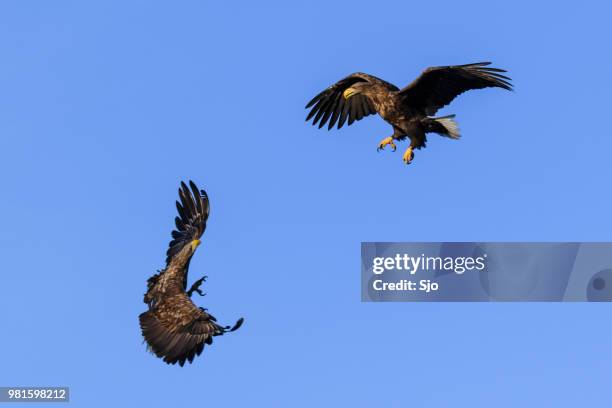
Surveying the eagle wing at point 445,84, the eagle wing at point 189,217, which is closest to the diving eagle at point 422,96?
the eagle wing at point 445,84

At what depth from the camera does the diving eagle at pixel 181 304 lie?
28.3 metres

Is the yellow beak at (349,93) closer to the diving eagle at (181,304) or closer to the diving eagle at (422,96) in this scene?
the diving eagle at (422,96)

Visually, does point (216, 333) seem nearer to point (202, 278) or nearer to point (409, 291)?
point (202, 278)

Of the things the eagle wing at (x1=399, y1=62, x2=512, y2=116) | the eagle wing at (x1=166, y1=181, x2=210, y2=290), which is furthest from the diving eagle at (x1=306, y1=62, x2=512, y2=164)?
the eagle wing at (x1=166, y1=181, x2=210, y2=290)

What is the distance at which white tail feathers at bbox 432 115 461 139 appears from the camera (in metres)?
30.6

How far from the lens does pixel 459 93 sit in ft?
104

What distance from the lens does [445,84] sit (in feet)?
103

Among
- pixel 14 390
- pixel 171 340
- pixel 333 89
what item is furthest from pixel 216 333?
pixel 333 89

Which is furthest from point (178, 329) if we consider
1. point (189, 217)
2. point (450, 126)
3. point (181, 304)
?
point (450, 126)

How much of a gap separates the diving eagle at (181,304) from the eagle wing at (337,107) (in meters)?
3.93

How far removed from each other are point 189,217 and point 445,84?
511 cm

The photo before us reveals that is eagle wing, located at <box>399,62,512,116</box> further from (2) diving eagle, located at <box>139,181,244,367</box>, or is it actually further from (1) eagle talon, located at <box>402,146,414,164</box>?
(2) diving eagle, located at <box>139,181,244,367</box>

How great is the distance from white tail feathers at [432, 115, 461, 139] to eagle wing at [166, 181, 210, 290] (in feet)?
14.2

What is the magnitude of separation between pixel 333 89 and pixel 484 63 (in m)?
3.98
